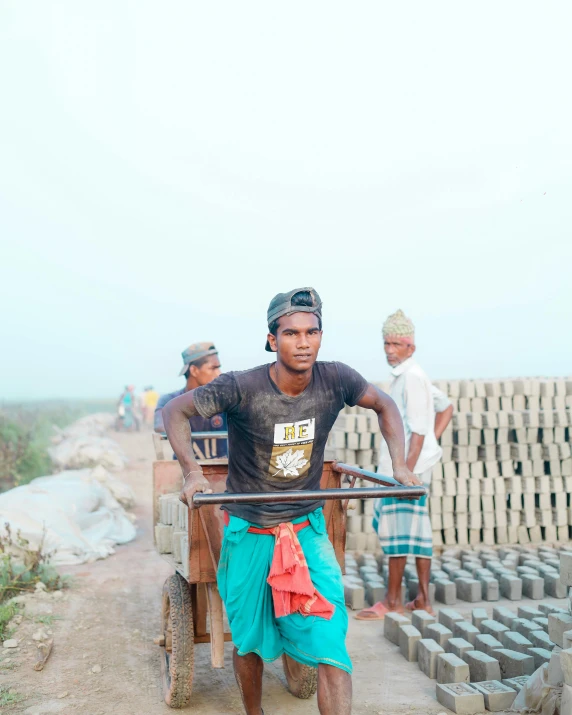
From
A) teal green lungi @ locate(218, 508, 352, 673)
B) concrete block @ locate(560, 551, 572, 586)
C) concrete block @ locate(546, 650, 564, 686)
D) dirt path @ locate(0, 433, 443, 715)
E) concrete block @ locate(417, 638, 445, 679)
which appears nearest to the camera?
teal green lungi @ locate(218, 508, 352, 673)

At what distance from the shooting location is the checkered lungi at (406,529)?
5742 millimetres

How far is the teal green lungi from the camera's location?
3117 mm

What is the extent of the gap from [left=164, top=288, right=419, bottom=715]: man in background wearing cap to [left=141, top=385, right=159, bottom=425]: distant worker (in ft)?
81.9

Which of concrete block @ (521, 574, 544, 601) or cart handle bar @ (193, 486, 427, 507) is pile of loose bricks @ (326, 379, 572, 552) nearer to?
concrete block @ (521, 574, 544, 601)

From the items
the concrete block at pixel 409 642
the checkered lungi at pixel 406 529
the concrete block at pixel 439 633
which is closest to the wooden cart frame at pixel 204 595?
the concrete block at pixel 409 642

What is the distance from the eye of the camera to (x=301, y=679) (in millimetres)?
4250

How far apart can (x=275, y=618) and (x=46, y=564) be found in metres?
4.18

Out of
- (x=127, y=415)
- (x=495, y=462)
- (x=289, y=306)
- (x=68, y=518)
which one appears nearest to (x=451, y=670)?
(x=289, y=306)

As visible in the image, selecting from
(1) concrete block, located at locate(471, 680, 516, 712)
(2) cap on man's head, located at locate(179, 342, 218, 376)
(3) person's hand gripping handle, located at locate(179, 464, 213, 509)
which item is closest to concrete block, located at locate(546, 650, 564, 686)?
(1) concrete block, located at locate(471, 680, 516, 712)

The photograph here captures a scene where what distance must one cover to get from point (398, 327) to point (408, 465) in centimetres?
107

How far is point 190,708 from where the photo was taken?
4176 millimetres

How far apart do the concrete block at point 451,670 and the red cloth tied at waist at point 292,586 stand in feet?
5.20

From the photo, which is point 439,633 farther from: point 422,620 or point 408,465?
point 408,465

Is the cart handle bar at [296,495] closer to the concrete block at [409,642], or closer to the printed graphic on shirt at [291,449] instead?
the printed graphic on shirt at [291,449]
